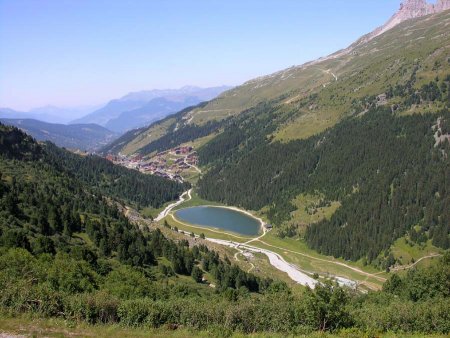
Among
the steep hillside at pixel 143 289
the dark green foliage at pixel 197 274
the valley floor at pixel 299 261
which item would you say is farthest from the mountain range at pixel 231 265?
the valley floor at pixel 299 261

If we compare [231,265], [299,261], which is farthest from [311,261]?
[231,265]

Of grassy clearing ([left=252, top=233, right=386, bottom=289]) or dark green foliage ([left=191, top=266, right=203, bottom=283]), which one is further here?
grassy clearing ([left=252, top=233, right=386, bottom=289])

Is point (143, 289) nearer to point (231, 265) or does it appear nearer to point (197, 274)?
point (197, 274)

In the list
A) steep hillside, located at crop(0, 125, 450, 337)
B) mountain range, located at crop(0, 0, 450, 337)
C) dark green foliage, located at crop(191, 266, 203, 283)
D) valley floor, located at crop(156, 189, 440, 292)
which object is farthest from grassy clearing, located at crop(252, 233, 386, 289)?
dark green foliage, located at crop(191, 266, 203, 283)

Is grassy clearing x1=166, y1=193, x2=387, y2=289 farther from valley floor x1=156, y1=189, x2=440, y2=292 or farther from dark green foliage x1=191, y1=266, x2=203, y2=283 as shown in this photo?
dark green foliage x1=191, y1=266, x2=203, y2=283

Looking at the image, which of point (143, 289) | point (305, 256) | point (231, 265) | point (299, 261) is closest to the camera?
point (143, 289)

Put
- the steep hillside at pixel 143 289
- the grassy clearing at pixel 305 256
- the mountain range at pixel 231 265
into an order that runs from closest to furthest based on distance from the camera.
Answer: the steep hillside at pixel 143 289
the mountain range at pixel 231 265
the grassy clearing at pixel 305 256

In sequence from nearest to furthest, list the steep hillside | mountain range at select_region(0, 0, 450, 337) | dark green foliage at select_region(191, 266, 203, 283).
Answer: the steep hillside < mountain range at select_region(0, 0, 450, 337) < dark green foliage at select_region(191, 266, 203, 283)

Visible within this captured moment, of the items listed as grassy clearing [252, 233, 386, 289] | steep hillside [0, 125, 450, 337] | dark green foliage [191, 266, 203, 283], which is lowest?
grassy clearing [252, 233, 386, 289]

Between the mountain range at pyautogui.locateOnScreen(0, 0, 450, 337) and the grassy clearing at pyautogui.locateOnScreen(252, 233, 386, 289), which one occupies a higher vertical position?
the mountain range at pyautogui.locateOnScreen(0, 0, 450, 337)

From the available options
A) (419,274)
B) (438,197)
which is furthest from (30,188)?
(438,197)

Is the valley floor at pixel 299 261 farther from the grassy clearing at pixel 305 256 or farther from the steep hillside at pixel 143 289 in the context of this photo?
the steep hillside at pixel 143 289
